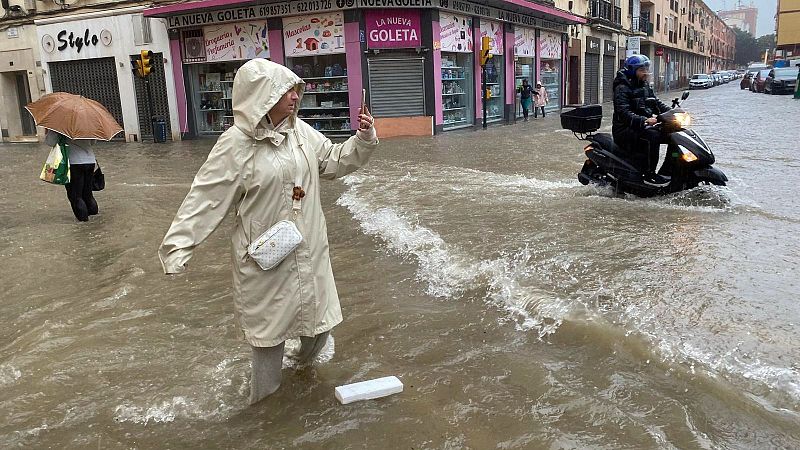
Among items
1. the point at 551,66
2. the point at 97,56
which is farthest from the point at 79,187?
the point at 551,66

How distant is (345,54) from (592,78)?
2110cm

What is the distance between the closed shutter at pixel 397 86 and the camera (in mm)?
19531

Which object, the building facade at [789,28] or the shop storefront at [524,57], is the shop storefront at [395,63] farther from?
the building facade at [789,28]

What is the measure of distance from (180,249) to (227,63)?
1975 cm

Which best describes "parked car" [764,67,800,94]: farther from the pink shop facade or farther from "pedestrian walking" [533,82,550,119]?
the pink shop facade

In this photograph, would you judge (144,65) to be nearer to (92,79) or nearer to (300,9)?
(92,79)

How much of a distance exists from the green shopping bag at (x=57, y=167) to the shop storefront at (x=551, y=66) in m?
23.3

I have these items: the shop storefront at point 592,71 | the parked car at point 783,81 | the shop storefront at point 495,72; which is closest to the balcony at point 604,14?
the shop storefront at point 592,71

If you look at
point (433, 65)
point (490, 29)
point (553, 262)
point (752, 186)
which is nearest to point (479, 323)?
point (553, 262)

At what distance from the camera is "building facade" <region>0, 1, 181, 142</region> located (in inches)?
858

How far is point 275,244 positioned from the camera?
3008 mm

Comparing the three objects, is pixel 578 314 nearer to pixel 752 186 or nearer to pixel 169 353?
pixel 169 353

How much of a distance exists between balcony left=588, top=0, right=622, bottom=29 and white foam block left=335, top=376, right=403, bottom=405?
33.9 m

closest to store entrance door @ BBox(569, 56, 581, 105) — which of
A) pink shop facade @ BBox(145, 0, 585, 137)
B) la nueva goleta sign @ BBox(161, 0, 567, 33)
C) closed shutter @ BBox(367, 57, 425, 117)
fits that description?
pink shop facade @ BBox(145, 0, 585, 137)
